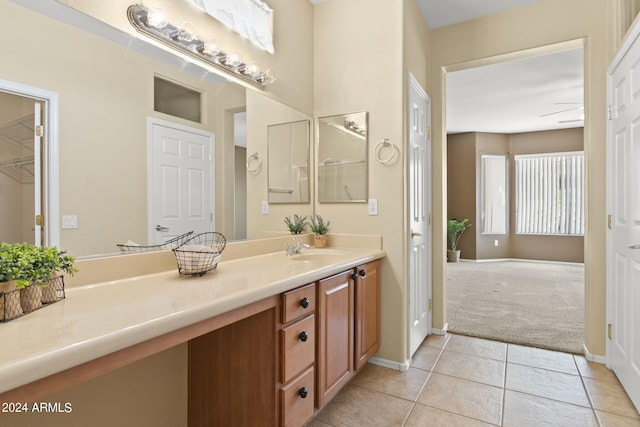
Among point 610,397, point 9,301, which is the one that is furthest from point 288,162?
point 610,397

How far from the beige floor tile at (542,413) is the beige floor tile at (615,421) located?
0.03m

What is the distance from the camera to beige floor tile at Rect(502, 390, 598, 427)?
69.6 inches

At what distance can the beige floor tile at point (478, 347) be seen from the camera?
261 centimetres

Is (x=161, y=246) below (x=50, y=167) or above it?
below

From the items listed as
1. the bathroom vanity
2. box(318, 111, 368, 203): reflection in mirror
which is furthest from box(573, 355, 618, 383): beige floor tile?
box(318, 111, 368, 203): reflection in mirror

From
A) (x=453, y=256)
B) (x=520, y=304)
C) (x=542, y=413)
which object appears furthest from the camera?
(x=453, y=256)

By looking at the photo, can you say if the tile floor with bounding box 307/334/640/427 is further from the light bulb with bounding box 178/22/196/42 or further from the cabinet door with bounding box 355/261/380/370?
the light bulb with bounding box 178/22/196/42

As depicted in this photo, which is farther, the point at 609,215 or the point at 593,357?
the point at 593,357

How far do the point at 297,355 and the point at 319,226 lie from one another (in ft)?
4.04

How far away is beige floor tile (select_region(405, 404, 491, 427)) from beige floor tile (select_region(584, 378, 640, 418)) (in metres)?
0.76

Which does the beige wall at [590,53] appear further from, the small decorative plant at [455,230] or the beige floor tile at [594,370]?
the small decorative plant at [455,230]

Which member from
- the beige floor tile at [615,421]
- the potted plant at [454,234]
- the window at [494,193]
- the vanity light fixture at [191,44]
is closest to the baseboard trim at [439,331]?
the beige floor tile at [615,421]

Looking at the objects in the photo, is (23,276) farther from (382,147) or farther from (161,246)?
(382,147)

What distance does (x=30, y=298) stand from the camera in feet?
3.17
